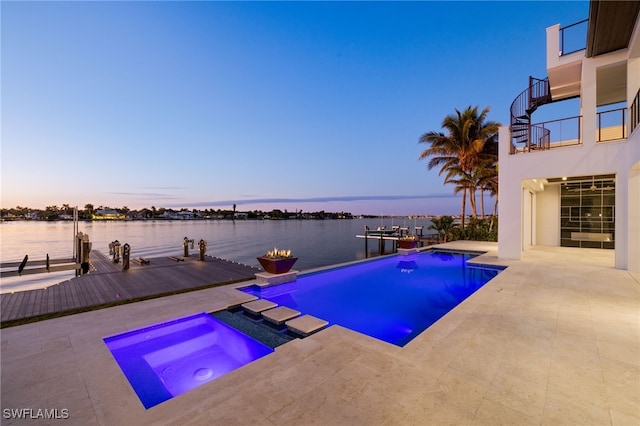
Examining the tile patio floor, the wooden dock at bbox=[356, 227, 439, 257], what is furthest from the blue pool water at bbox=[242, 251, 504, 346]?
the wooden dock at bbox=[356, 227, 439, 257]

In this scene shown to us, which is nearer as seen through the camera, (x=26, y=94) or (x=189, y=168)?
(x=26, y=94)

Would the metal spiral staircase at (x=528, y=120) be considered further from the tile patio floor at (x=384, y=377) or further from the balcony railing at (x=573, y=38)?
the tile patio floor at (x=384, y=377)

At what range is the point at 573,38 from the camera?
10.1 meters

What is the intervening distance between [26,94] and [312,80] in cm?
1766

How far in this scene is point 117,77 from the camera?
549 inches

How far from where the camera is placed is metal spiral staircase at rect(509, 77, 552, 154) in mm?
10870

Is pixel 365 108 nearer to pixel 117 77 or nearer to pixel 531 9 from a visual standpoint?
pixel 531 9

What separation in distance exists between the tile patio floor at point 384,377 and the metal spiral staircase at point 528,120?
787 centimetres

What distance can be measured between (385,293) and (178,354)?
207 inches

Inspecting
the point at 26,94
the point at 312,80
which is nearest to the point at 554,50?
the point at 312,80

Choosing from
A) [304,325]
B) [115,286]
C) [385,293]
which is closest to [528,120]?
[385,293]

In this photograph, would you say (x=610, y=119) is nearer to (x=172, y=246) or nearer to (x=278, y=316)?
(x=278, y=316)

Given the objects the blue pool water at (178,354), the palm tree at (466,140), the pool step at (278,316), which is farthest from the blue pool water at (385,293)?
the palm tree at (466,140)

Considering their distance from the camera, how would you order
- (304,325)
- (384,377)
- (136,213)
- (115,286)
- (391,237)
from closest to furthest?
(384,377) < (304,325) < (115,286) < (391,237) < (136,213)
